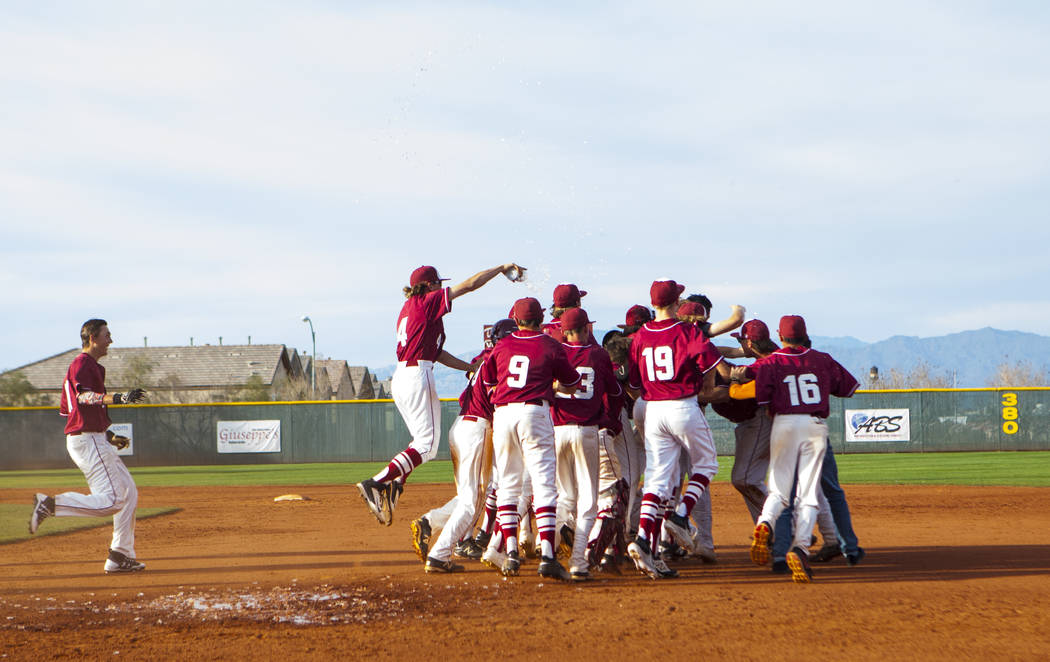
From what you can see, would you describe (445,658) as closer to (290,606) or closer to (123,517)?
(290,606)

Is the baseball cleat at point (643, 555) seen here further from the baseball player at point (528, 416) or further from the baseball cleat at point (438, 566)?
the baseball cleat at point (438, 566)

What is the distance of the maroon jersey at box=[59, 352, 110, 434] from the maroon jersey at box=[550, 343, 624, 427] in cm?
343

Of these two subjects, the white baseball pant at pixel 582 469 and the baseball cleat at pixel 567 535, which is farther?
the baseball cleat at pixel 567 535

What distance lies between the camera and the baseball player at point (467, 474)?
6.92m

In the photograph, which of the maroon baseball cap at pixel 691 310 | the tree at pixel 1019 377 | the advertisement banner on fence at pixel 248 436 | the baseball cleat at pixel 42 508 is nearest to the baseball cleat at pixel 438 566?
the maroon baseball cap at pixel 691 310

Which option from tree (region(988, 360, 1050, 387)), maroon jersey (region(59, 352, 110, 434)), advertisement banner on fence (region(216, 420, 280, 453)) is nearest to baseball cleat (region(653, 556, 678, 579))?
maroon jersey (region(59, 352, 110, 434))

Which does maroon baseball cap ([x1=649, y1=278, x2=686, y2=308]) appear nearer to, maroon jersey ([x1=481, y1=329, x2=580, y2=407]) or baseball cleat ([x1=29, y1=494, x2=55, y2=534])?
maroon jersey ([x1=481, y1=329, x2=580, y2=407])

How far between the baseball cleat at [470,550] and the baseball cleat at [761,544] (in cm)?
235

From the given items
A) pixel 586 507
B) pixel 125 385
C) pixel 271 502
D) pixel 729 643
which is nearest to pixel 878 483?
pixel 271 502

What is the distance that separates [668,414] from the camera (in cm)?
670

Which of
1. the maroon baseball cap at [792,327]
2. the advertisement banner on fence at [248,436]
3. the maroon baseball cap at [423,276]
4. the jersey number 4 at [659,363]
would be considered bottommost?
the advertisement banner on fence at [248,436]

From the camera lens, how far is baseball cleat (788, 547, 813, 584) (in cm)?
645

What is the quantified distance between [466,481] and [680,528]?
5.14 feet

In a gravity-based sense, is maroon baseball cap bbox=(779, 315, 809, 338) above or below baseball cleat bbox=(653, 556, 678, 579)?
above
